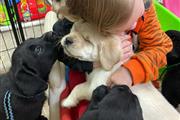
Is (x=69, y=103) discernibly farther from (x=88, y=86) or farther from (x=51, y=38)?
(x=51, y=38)

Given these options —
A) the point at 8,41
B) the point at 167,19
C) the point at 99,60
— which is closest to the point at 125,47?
the point at 99,60

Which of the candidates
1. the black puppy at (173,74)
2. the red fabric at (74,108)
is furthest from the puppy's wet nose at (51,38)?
the black puppy at (173,74)

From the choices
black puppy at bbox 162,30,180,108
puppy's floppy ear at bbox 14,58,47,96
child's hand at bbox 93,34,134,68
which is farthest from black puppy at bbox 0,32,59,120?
black puppy at bbox 162,30,180,108

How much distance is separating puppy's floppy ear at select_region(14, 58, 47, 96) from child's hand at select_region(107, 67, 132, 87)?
0.20 meters

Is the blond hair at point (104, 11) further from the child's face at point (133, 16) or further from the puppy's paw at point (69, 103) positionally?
the puppy's paw at point (69, 103)

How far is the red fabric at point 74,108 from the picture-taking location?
34.4 inches

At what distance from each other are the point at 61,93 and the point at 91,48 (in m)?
0.23

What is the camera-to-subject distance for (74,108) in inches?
35.5

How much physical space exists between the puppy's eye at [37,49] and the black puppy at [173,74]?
1.51ft

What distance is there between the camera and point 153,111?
801 mm

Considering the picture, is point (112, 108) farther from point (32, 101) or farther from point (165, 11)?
point (165, 11)

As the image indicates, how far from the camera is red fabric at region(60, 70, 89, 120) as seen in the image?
0.87 meters

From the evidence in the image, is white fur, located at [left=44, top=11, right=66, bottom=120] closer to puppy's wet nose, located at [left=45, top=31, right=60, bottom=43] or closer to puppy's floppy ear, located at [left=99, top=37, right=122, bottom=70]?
puppy's wet nose, located at [left=45, top=31, right=60, bottom=43]

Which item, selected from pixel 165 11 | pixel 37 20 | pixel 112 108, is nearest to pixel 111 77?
pixel 112 108
